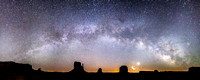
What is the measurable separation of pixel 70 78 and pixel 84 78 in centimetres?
153

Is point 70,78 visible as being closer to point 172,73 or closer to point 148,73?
point 148,73

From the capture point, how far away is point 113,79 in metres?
18.9

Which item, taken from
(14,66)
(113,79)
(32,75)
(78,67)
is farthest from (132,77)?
(14,66)

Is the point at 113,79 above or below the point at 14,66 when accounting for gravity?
below

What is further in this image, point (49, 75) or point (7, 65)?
point (7, 65)

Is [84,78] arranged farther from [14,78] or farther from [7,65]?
[7,65]

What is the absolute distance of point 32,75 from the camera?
1933 cm

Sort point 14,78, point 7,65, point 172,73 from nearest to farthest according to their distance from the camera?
point 172,73
point 14,78
point 7,65

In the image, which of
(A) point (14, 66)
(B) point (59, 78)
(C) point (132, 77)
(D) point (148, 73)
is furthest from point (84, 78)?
(A) point (14, 66)

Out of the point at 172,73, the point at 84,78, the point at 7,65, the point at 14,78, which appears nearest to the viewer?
the point at 172,73

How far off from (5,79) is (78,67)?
8796 mm

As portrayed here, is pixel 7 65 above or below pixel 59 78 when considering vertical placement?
above

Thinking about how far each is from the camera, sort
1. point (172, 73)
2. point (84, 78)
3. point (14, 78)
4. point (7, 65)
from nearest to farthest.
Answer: point (172, 73)
point (84, 78)
point (14, 78)
point (7, 65)

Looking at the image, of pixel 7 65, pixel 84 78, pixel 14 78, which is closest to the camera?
pixel 84 78
